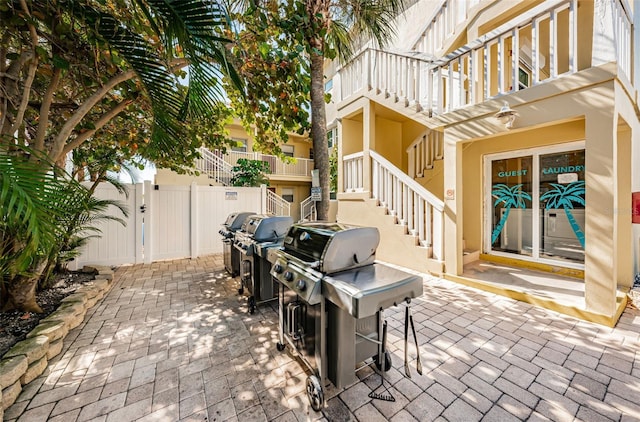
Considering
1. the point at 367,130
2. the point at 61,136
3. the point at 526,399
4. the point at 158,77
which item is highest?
the point at 367,130

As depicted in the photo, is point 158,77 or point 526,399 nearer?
point 526,399

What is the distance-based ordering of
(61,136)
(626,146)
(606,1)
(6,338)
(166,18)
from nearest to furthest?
(166,18) → (6,338) → (61,136) → (606,1) → (626,146)

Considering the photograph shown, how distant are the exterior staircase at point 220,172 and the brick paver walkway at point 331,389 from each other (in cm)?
685

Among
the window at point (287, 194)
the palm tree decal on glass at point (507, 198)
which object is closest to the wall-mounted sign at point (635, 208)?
the palm tree decal on glass at point (507, 198)

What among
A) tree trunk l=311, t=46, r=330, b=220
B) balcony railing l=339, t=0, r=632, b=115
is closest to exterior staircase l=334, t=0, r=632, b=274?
balcony railing l=339, t=0, r=632, b=115

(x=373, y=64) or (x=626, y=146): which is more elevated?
(x=373, y=64)

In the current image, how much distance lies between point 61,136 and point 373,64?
22.9ft

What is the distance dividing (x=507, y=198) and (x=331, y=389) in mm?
5908

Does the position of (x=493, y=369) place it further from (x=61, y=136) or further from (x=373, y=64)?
(x=373, y=64)

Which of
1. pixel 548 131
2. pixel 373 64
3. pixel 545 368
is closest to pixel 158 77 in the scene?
pixel 545 368

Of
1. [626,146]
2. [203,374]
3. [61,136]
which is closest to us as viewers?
[203,374]

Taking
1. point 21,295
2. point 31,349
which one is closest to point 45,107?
point 21,295

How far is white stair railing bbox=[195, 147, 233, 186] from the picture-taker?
10734 mm

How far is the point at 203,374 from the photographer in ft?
7.89
